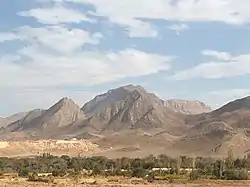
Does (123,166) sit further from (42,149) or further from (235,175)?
(42,149)

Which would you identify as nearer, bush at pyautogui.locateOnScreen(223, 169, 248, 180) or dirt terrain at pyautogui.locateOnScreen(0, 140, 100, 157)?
bush at pyautogui.locateOnScreen(223, 169, 248, 180)

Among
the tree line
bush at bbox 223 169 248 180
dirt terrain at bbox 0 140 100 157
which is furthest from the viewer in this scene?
dirt terrain at bbox 0 140 100 157

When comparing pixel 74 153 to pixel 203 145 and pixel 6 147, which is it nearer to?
pixel 6 147

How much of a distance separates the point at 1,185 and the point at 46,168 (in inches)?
1761

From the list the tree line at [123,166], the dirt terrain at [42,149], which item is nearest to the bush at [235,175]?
the tree line at [123,166]

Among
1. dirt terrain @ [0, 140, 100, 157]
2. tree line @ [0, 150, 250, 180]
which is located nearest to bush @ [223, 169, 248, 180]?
tree line @ [0, 150, 250, 180]

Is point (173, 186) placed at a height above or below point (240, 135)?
below

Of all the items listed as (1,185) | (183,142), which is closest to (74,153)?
(183,142)

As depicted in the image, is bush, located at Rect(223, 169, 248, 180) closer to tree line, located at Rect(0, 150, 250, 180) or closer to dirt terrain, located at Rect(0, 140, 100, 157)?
tree line, located at Rect(0, 150, 250, 180)

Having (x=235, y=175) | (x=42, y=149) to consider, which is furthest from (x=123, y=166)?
(x=42, y=149)

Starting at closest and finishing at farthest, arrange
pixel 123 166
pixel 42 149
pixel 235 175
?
1. pixel 235 175
2. pixel 123 166
3. pixel 42 149

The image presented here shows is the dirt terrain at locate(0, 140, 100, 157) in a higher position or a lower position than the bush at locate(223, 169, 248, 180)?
higher

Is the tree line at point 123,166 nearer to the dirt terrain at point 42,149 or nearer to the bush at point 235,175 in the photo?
the bush at point 235,175

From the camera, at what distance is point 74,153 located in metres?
186
